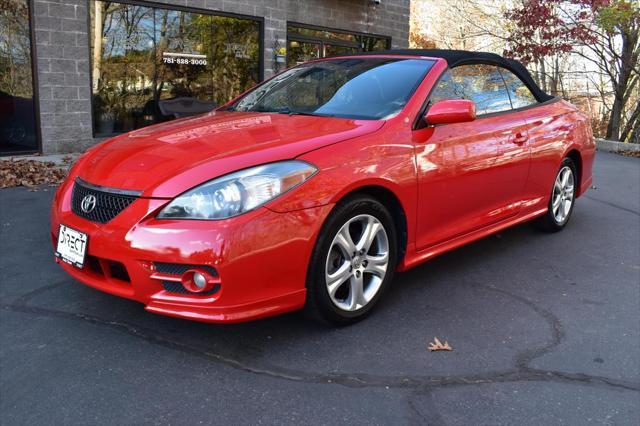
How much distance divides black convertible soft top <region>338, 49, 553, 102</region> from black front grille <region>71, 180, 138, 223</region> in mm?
2323

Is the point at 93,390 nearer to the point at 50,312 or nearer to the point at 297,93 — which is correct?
the point at 50,312

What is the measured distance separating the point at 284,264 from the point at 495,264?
2230mm

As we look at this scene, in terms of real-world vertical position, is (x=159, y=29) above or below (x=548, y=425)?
above

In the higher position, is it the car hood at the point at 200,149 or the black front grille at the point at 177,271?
the car hood at the point at 200,149

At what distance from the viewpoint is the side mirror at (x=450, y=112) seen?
137 inches

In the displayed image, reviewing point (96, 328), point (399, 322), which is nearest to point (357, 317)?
point (399, 322)

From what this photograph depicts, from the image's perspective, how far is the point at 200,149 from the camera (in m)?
3.05

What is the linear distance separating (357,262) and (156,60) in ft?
27.3

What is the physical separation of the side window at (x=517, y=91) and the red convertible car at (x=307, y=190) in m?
0.07

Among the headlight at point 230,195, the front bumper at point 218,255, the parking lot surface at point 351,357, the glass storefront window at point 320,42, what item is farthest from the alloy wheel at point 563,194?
the glass storefront window at point 320,42

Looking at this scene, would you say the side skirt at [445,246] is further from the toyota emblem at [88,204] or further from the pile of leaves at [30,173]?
the pile of leaves at [30,173]

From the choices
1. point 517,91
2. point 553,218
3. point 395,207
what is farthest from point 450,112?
point 553,218

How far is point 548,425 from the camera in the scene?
2436 mm

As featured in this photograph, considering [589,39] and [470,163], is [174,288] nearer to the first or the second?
[470,163]
